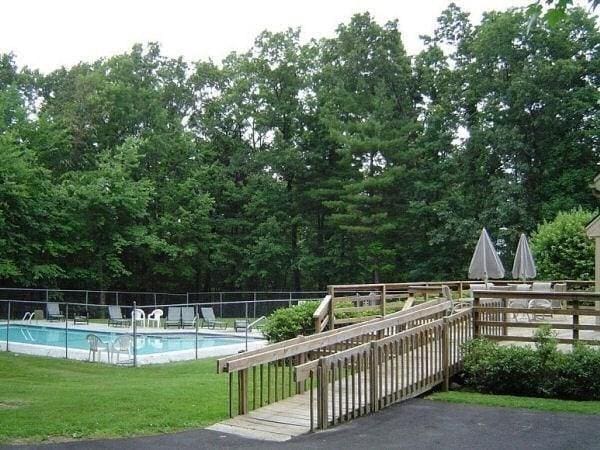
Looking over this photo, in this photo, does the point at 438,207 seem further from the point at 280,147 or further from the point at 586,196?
the point at 280,147

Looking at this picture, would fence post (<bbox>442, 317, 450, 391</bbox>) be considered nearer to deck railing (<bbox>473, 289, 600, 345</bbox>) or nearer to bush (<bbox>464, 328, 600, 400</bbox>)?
bush (<bbox>464, 328, 600, 400</bbox>)

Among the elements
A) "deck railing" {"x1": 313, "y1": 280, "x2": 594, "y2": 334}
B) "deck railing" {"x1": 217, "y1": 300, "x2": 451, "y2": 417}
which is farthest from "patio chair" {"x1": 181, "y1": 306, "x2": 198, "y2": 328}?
"deck railing" {"x1": 217, "y1": 300, "x2": 451, "y2": 417}

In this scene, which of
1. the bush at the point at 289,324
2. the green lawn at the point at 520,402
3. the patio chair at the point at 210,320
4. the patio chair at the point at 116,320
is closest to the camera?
the green lawn at the point at 520,402

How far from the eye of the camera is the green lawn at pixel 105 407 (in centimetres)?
690

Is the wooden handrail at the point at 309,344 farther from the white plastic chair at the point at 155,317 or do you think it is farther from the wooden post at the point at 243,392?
the white plastic chair at the point at 155,317

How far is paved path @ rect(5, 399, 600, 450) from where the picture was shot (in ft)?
21.1

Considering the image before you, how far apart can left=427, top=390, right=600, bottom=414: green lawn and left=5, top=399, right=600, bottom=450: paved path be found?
1.06ft

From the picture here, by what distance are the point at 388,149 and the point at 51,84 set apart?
913 inches

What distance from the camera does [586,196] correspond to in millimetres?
31219

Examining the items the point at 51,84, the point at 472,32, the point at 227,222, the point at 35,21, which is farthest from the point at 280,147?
the point at 35,21

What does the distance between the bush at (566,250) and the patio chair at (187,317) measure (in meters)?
12.5

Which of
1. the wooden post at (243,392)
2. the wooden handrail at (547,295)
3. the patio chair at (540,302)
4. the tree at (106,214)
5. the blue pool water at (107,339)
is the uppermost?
the tree at (106,214)

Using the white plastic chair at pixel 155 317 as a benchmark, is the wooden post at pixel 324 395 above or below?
above

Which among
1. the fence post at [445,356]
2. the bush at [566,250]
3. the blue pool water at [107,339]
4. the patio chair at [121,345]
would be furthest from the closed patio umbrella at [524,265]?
the patio chair at [121,345]
